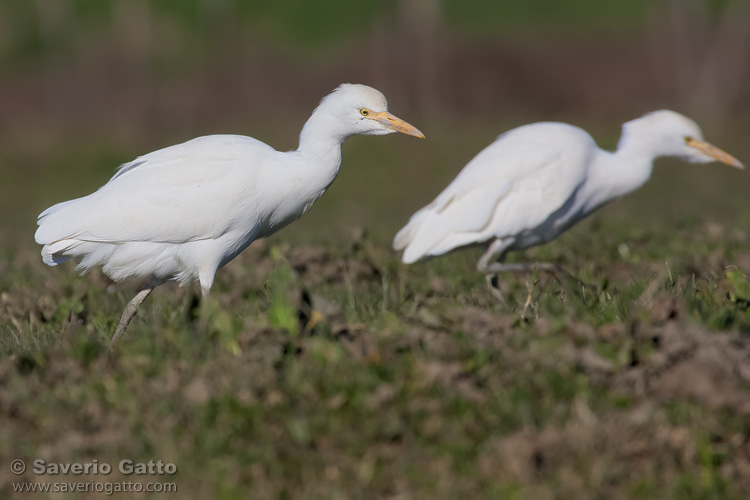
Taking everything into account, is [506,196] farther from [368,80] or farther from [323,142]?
[368,80]

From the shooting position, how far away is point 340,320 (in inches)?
161

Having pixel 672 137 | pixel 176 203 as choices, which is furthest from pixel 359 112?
pixel 672 137

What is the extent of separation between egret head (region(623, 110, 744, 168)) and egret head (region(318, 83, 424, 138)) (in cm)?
226

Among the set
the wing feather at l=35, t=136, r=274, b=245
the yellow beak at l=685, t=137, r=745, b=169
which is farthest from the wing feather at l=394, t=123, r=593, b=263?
the wing feather at l=35, t=136, r=274, b=245

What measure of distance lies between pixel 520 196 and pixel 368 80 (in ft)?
64.5

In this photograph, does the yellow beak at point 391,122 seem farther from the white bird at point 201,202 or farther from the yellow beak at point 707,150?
the yellow beak at point 707,150

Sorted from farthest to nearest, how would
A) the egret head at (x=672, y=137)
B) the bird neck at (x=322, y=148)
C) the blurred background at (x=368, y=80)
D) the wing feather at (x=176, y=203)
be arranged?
1. the blurred background at (x=368, y=80)
2. the egret head at (x=672, y=137)
3. the bird neck at (x=322, y=148)
4. the wing feather at (x=176, y=203)

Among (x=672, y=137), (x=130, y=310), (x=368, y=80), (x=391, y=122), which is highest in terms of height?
(x=391, y=122)

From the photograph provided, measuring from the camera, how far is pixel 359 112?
5543 millimetres

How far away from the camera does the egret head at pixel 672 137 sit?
699cm

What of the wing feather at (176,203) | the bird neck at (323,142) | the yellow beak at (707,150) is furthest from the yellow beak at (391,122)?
the yellow beak at (707,150)

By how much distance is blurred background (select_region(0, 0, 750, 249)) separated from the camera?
18.7 meters

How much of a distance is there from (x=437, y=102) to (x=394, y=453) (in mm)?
22027

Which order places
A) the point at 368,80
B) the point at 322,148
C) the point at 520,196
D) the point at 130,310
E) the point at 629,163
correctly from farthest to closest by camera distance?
the point at 368,80 < the point at 629,163 < the point at 520,196 < the point at 322,148 < the point at 130,310
